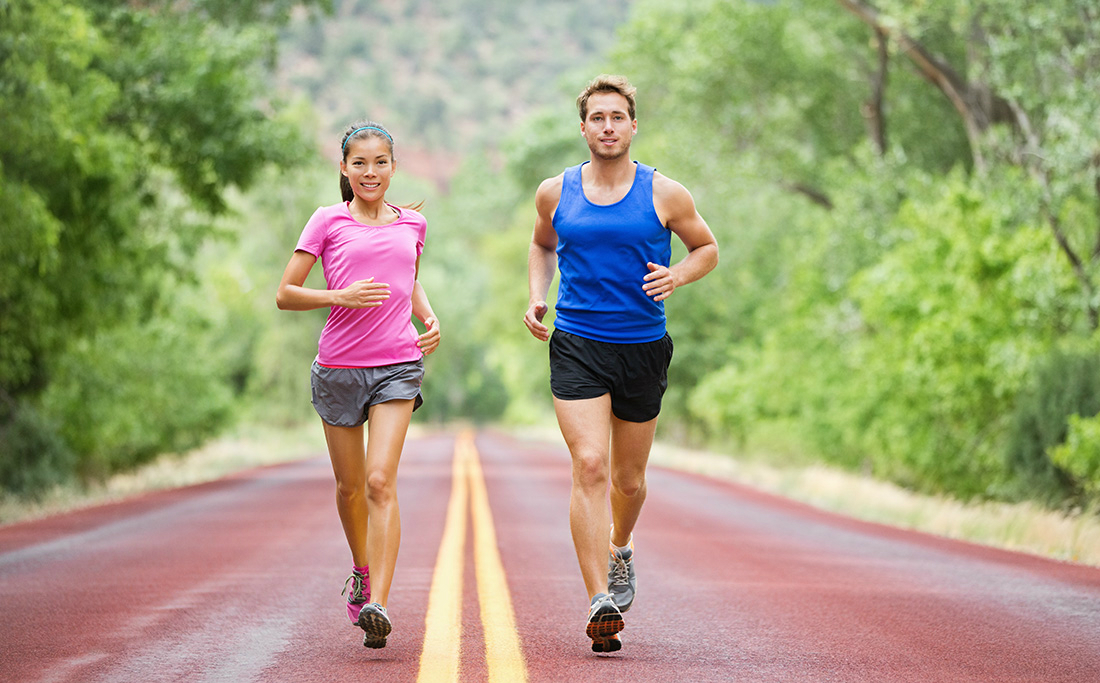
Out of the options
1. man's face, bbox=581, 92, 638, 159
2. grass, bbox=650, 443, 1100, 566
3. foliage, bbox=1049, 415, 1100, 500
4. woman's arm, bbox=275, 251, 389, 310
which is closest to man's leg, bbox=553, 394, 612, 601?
woman's arm, bbox=275, 251, 389, 310

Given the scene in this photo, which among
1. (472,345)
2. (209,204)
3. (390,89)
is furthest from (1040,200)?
(390,89)

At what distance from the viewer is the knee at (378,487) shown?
5.43m

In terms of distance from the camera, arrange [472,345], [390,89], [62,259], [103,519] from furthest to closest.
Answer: [390,89] < [472,345] < [62,259] < [103,519]

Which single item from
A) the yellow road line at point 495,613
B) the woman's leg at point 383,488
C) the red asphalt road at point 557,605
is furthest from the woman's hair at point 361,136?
the red asphalt road at point 557,605

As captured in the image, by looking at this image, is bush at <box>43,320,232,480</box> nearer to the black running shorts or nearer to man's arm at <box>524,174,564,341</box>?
man's arm at <box>524,174,564,341</box>

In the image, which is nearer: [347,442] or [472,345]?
[347,442]

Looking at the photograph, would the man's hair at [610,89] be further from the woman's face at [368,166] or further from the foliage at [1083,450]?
the foliage at [1083,450]

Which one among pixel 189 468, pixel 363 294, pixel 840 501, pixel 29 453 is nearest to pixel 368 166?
pixel 363 294

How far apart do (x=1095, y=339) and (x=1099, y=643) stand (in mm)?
11361

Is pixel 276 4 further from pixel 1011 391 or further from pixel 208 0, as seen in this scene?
pixel 1011 391

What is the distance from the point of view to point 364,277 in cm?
551

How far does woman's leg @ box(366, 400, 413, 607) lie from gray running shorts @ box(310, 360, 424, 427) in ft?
0.15

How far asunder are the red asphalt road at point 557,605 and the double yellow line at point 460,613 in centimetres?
7

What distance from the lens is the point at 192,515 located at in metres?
13.3
